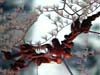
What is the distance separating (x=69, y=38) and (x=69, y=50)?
2cm

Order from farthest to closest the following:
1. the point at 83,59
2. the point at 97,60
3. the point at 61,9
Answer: the point at 97,60
the point at 83,59
the point at 61,9

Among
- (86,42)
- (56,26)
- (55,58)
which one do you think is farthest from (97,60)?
(55,58)

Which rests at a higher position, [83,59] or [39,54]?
[39,54]

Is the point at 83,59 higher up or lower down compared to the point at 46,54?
lower down

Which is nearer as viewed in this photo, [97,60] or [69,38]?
[69,38]

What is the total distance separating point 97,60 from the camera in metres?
1.87

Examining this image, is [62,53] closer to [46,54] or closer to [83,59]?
[46,54]

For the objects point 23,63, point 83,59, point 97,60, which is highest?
point 23,63

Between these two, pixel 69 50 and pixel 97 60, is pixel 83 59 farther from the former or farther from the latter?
pixel 69 50

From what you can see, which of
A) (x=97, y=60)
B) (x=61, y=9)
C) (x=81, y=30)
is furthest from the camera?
(x=97, y=60)

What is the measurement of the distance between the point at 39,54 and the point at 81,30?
10cm

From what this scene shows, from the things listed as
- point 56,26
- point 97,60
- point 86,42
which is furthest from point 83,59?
point 56,26

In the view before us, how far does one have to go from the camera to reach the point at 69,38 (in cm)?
42

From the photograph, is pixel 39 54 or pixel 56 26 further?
pixel 56 26
